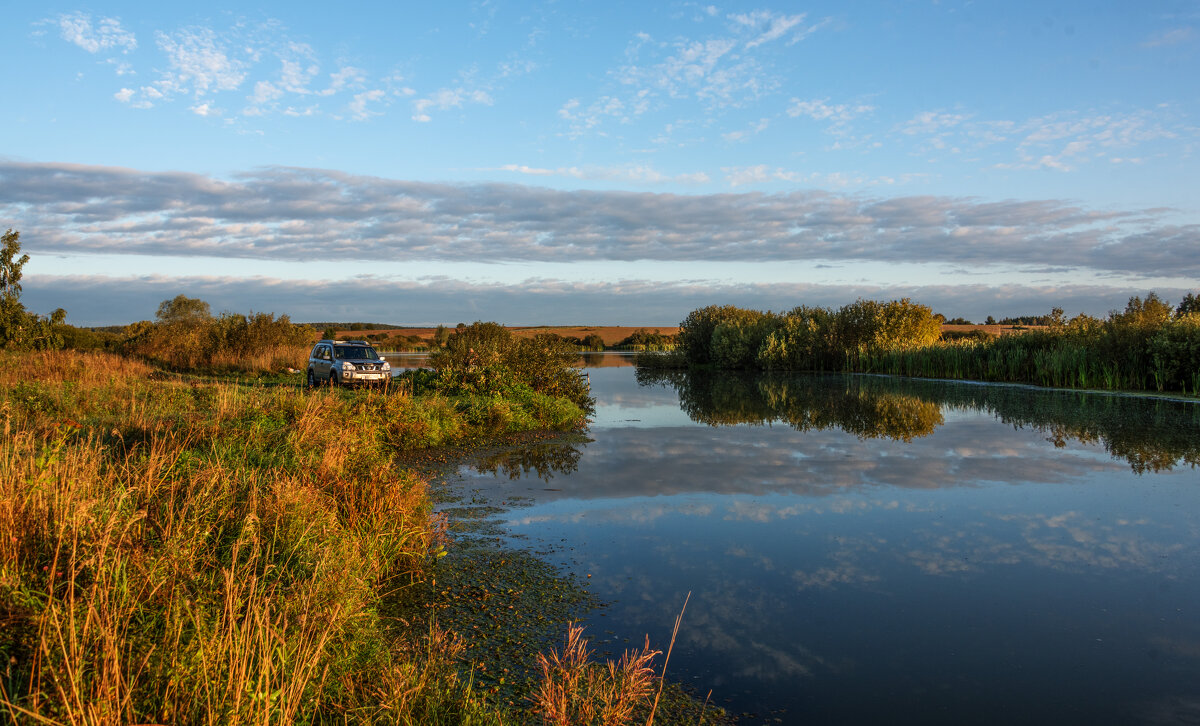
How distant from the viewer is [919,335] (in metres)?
42.4

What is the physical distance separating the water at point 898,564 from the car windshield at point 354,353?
11.0 meters

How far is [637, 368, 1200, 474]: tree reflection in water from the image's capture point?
14.6 metres

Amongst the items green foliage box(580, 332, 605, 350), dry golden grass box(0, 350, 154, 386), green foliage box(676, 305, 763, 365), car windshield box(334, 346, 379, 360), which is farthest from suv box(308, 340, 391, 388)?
green foliage box(580, 332, 605, 350)

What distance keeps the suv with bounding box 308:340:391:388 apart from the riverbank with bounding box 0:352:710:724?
12537mm

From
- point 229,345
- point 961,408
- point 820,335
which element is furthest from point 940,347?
point 229,345

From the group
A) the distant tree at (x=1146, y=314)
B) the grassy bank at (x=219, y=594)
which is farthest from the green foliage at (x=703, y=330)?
the grassy bank at (x=219, y=594)

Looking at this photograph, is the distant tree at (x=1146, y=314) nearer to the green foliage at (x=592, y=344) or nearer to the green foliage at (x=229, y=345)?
the green foliage at (x=229, y=345)

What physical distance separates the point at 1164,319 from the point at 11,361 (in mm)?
37905

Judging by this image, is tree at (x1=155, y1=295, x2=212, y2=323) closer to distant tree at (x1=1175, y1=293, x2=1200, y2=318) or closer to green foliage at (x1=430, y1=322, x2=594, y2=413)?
green foliage at (x1=430, y1=322, x2=594, y2=413)

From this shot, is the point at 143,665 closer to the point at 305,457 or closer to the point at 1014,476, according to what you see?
the point at 305,457

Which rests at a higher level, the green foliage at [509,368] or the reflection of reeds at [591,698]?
the green foliage at [509,368]

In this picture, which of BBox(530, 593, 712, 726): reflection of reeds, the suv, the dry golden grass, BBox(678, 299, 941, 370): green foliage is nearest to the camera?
BBox(530, 593, 712, 726): reflection of reeds

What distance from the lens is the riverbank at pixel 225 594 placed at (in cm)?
319

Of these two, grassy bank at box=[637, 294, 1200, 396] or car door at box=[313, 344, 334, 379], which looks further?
grassy bank at box=[637, 294, 1200, 396]
